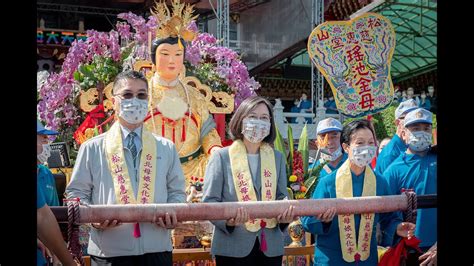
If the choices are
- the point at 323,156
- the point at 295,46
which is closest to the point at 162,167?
the point at 323,156

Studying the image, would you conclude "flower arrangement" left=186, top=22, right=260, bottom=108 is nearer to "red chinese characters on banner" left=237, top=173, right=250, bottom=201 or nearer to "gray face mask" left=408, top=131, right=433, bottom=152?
"gray face mask" left=408, top=131, right=433, bottom=152

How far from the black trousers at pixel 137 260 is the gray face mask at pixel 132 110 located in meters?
0.61

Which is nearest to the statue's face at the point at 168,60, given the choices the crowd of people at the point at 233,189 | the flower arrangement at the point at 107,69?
the flower arrangement at the point at 107,69

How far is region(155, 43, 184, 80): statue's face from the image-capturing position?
5.26 meters

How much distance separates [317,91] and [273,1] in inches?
145

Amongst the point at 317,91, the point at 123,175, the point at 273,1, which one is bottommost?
the point at 123,175

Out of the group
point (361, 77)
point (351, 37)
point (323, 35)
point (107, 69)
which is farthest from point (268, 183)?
point (107, 69)

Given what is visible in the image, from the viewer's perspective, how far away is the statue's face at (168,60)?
5.26 meters

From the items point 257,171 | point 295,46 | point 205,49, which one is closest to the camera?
point 257,171

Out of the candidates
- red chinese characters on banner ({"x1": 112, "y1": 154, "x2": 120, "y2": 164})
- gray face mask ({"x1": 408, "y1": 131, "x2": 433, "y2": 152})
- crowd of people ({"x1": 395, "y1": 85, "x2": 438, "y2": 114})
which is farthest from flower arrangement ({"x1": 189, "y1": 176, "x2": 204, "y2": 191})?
crowd of people ({"x1": 395, "y1": 85, "x2": 438, "y2": 114})

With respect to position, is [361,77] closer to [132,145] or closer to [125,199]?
[132,145]

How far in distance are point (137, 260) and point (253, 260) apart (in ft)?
1.79
